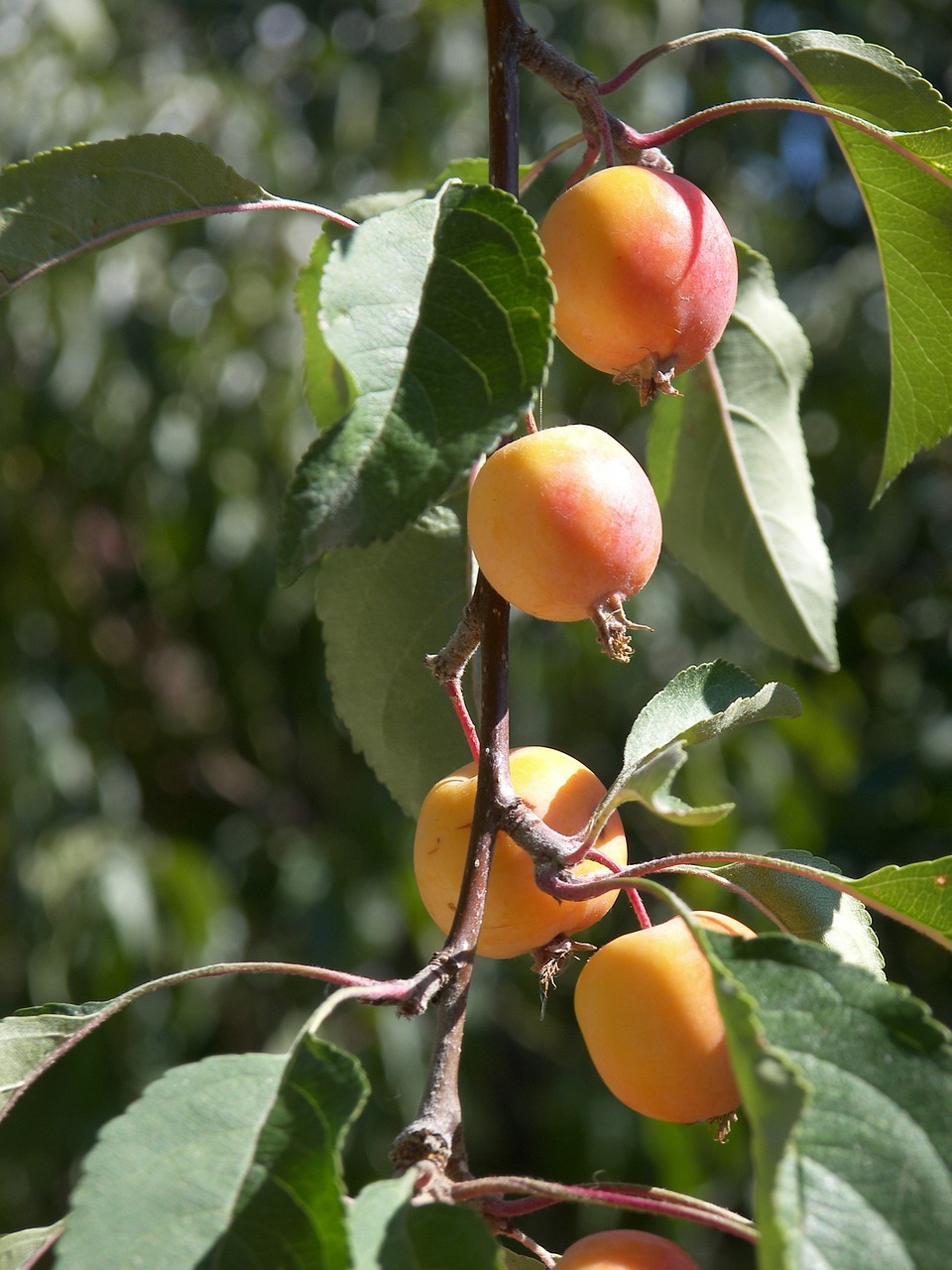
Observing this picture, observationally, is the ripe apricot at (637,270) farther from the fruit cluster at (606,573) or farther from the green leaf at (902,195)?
the green leaf at (902,195)

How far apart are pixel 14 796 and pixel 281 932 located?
0.50 meters

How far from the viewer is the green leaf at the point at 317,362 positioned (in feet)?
2.49

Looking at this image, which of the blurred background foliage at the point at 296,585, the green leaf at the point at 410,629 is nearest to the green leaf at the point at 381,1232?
the green leaf at the point at 410,629

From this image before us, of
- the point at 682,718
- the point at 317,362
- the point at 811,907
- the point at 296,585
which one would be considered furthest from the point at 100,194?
the point at 296,585

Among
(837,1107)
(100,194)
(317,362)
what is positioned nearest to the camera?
(837,1107)

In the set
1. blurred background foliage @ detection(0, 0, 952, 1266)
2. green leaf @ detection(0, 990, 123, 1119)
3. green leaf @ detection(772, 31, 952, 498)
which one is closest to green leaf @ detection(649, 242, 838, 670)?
green leaf @ detection(772, 31, 952, 498)

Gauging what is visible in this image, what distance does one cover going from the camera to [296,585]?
216 cm

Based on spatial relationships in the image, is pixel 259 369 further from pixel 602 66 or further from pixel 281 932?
pixel 281 932

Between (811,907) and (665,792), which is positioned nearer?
(665,792)

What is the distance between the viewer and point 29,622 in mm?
2238

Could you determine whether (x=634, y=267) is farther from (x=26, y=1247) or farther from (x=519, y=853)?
(x=26, y=1247)

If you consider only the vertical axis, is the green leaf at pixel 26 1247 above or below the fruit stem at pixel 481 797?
below

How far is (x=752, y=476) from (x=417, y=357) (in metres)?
0.42

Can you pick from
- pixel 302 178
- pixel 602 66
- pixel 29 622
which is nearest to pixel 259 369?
pixel 302 178
